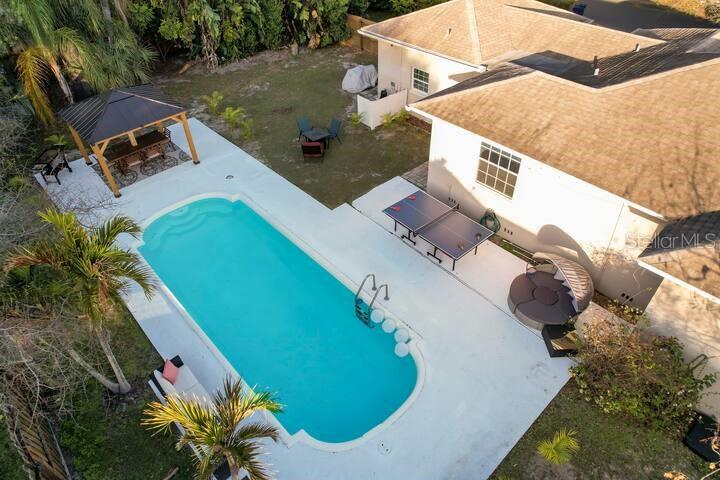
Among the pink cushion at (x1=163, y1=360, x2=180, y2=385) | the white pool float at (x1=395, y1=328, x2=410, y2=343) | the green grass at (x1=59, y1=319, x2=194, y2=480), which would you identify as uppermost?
the pink cushion at (x1=163, y1=360, x2=180, y2=385)

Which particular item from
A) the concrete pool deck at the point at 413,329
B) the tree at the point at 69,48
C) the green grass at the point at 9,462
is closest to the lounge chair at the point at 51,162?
the concrete pool deck at the point at 413,329

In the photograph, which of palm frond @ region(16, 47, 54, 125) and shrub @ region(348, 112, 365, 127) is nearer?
palm frond @ region(16, 47, 54, 125)

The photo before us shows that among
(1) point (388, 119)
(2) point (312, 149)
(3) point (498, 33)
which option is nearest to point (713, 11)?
(3) point (498, 33)

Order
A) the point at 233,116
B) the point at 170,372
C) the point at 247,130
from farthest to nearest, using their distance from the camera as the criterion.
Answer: the point at 233,116 → the point at 247,130 → the point at 170,372

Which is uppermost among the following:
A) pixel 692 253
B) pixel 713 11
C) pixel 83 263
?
pixel 83 263

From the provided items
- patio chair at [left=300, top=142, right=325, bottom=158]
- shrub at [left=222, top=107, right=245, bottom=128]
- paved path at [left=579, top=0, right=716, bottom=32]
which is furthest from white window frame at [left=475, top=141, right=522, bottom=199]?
paved path at [left=579, top=0, right=716, bottom=32]

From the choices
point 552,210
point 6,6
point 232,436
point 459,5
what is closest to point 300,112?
point 459,5

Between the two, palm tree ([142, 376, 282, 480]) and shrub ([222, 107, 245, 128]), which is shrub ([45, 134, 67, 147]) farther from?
palm tree ([142, 376, 282, 480])

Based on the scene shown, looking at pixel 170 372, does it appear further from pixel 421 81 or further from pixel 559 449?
pixel 421 81
